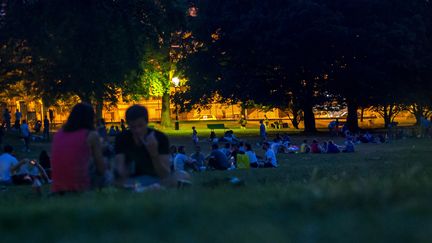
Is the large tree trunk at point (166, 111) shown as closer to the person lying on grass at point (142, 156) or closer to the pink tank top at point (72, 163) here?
the pink tank top at point (72, 163)

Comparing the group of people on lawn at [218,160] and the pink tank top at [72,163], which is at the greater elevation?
the pink tank top at [72,163]

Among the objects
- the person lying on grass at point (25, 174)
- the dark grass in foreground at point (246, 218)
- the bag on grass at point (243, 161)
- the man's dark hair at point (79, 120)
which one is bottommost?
the bag on grass at point (243, 161)

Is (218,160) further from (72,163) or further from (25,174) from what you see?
(72,163)

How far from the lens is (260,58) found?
50562mm

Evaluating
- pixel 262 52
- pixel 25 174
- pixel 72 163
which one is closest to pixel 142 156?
pixel 72 163

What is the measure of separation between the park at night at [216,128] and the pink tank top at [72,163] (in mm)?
19

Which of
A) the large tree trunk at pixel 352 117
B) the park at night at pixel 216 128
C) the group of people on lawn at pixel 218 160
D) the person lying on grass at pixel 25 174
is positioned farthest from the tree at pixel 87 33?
the large tree trunk at pixel 352 117

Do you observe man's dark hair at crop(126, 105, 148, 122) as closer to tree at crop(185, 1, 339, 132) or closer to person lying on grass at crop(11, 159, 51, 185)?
person lying on grass at crop(11, 159, 51, 185)

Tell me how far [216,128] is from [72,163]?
190ft

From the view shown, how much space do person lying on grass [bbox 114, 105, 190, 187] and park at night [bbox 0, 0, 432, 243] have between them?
19mm

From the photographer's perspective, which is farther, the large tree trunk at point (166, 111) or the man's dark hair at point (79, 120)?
the large tree trunk at point (166, 111)

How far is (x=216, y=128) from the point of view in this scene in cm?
6700

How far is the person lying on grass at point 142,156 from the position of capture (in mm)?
8875

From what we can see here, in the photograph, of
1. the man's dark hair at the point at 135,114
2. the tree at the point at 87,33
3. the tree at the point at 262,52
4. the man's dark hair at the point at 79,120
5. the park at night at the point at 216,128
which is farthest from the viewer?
the tree at the point at 262,52
